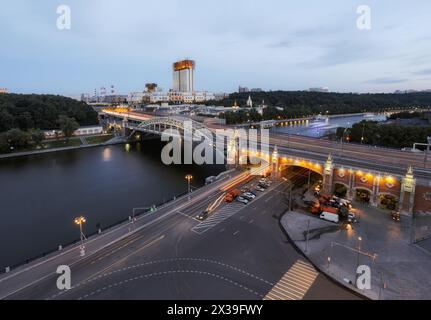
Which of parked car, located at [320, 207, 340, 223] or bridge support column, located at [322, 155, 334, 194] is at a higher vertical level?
bridge support column, located at [322, 155, 334, 194]

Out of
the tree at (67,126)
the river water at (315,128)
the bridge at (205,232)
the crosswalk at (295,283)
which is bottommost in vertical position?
→ the crosswalk at (295,283)

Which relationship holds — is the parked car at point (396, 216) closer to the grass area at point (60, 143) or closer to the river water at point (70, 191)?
the river water at point (70, 191)

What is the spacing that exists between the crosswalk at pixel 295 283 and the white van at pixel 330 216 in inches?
403

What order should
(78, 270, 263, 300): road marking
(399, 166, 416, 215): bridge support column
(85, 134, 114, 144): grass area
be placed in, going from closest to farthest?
(78, 270, 263, 300): road marking → (399, 166, 416, 215): bridge support column → (85, 134, 114, 144): grass area

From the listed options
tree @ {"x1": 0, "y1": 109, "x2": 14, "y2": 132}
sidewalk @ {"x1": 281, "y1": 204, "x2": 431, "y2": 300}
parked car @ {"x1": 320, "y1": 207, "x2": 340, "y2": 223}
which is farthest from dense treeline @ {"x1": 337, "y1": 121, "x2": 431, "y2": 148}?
tree @ {"x1": 0, "y1": 109, "x2": 14, "y2": 132}

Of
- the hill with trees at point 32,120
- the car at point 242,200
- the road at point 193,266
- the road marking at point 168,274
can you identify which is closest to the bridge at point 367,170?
the car at point 242,200

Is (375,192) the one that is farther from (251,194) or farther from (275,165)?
(251,194)

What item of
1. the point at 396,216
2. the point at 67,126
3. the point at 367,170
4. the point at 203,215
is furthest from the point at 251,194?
the point at 67,126

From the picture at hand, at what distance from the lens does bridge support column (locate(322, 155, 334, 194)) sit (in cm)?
4184

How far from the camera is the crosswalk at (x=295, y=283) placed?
2145 centimetres

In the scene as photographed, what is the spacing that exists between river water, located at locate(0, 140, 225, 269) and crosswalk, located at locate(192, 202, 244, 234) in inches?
538

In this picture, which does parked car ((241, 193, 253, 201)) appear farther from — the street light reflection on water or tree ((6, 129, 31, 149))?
tree ((6, 129, 31, 149))

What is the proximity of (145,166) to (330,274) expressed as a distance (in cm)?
5455
